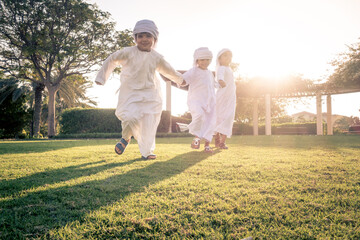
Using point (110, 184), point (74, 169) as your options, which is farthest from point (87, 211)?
point (74, 169)

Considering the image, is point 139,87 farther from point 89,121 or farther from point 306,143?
point 89,121

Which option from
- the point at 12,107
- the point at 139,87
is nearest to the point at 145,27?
the point at 139,87

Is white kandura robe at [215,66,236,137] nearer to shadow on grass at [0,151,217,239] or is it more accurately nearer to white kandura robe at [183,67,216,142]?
white kandura robe at [183,67,216,142]

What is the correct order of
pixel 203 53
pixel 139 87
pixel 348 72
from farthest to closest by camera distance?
pixel 348 72
pixel 203 53
pixel 139 87

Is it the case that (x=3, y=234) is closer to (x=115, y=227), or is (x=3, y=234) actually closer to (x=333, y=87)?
(x=115, y=227)

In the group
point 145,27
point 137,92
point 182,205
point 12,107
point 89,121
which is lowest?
point 182,205

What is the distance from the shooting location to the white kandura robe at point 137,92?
394 cm

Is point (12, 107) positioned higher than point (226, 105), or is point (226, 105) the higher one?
point (12, 107)

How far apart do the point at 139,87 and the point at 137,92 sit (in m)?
0.09

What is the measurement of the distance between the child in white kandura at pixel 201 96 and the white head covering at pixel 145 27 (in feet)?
4.99

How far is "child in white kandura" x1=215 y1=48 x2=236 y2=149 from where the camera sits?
227 inches

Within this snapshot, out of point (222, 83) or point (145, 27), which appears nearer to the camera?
point (145, 27)

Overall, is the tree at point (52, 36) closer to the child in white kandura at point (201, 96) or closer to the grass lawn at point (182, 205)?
the child in white kandura at point (201, 96)

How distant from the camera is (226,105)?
5961 mm
